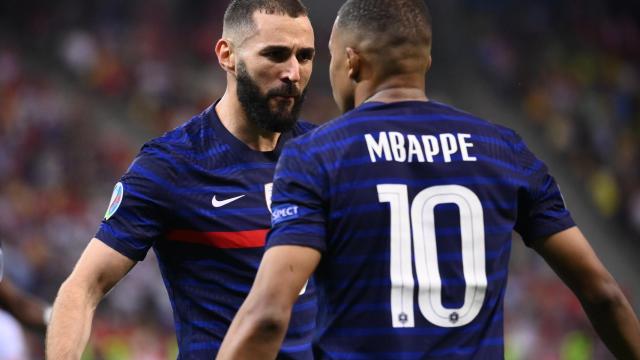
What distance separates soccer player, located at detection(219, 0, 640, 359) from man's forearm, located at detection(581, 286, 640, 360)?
1.06 ft

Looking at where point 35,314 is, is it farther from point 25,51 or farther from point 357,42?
point 25,51

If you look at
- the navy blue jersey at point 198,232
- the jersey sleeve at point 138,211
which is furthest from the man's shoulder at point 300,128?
the jersey sleeve at point 138,211

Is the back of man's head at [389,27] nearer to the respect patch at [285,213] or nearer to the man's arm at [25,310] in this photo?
the respect patch at [285,213]

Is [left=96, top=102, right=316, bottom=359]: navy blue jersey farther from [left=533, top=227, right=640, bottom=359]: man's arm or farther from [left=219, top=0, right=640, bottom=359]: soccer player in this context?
[left=533, top=227, right=640, bottom=359]: man's arm

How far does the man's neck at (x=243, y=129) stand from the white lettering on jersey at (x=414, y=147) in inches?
50.6

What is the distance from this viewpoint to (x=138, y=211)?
3.90m

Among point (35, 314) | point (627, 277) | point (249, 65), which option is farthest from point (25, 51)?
point (249, 65)

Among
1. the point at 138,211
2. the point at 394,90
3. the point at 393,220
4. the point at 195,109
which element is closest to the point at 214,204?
the point at 138,211

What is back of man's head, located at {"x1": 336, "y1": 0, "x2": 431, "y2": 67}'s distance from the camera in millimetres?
3064

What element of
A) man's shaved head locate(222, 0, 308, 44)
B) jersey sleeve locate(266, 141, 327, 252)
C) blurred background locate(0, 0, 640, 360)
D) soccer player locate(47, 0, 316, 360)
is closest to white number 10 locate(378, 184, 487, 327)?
jersey sleeve locate(266, 141, 327, 252)

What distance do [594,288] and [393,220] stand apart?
0.65 m

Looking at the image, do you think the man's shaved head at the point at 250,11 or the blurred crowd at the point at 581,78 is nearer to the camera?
the man's shaved head at the point at 250,11

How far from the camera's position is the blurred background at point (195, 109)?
12312mm

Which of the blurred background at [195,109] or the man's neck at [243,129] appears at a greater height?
the blurred background at [195,109]
